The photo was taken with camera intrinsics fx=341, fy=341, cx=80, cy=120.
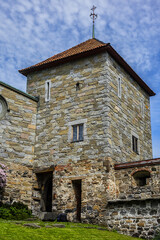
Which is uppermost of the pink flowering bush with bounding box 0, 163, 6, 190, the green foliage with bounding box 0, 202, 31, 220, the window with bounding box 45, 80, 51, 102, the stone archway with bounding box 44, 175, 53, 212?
the window with bounding box 45, 80, 51, 102

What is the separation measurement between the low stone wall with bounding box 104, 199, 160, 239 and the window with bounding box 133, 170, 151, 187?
5.02 ft

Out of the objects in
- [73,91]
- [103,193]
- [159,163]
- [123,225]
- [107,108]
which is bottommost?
[123,225]

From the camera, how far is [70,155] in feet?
50.0

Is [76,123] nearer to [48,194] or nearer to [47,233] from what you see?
[48,194]

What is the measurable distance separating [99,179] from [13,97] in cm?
580

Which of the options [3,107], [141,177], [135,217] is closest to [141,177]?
[141,177]

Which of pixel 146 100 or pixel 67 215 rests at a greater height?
pixel 146 100

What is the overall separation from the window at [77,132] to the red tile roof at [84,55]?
11.8 ft

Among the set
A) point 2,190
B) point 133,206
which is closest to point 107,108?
point 133,206

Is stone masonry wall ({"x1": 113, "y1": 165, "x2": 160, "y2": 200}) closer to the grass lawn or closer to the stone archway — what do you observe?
the grass lawn

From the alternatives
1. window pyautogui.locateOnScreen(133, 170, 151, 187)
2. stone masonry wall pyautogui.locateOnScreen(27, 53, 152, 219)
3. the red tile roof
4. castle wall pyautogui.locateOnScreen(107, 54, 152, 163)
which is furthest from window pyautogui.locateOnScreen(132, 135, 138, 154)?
the red tile roof

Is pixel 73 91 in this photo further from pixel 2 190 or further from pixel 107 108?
pixel 2 190

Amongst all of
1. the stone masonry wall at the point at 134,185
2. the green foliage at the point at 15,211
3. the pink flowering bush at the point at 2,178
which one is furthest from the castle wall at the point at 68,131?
the pink flowering bush at the point at 2,178

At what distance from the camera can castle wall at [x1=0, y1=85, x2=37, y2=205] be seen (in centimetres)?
1509
